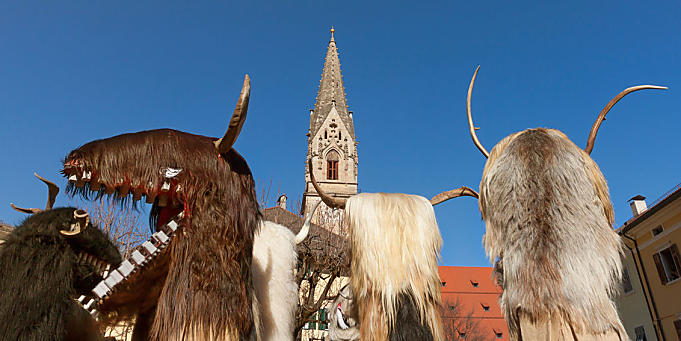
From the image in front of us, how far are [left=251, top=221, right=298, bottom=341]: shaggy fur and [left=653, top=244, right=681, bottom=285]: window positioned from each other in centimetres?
2084

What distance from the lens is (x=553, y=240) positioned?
2023 mm

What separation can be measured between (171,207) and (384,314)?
1.30 meters

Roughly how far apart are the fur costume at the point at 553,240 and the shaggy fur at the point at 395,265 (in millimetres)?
368

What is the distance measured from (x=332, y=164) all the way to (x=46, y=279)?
172 ft

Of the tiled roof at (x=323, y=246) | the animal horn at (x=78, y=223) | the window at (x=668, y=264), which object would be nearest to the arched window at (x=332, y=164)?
the tiled roof at (x=323, y=246)

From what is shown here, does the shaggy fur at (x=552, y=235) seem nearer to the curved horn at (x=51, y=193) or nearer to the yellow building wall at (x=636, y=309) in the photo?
the curved horn at (x=51, y=193)

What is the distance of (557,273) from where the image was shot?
1.95 meters

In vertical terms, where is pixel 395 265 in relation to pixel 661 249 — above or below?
below

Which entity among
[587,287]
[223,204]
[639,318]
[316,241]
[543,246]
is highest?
[316,241]

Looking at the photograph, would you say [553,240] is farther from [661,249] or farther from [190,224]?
[661,249]

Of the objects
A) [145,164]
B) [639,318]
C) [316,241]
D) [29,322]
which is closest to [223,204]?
[145,164]

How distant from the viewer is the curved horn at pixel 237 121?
193cm

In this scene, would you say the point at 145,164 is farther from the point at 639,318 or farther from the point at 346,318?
the point at 639,318

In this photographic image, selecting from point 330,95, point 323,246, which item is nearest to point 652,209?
point 323,246
